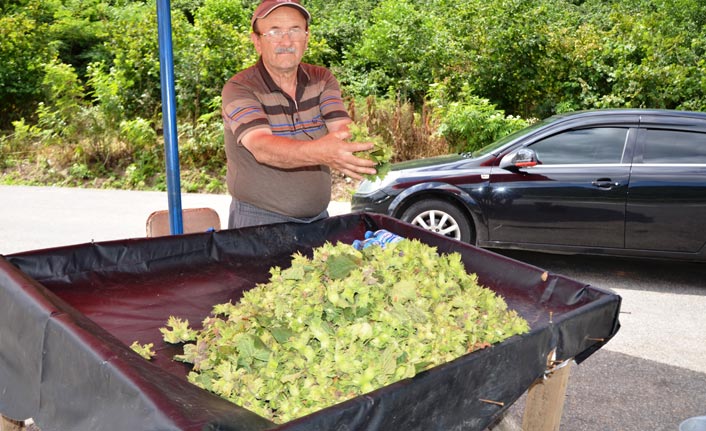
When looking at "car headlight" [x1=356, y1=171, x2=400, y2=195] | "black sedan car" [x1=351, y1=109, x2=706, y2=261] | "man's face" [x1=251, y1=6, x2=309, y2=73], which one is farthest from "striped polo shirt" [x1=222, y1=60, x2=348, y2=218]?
"car headlight" [x1=356, y1=171, x2=400, y2=195]

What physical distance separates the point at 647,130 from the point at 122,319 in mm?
5543

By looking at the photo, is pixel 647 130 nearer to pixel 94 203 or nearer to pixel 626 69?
pixel 626 69

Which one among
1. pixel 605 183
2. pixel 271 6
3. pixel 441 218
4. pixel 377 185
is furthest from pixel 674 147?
pixel 271 6

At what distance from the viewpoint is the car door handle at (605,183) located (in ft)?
20.3

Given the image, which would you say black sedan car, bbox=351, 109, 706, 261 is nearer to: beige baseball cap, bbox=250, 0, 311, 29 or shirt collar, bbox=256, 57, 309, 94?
shirt collar, bbox=256, 57, 309, 94

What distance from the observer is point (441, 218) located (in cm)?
682

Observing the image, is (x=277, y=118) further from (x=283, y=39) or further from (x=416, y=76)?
(x=416, y=76)

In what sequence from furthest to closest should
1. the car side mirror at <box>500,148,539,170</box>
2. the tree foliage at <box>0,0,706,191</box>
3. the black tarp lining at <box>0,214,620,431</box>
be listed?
the tree foliage at <box>0,0,706,191</box>, the car side mirror at <box>500,148,539,170</box>, the black tarp lining at <box>0,214,620,431</box>

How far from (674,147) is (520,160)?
4.79 ft

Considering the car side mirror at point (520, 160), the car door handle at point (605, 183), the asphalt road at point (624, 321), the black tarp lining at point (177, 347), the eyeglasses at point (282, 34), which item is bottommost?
the asphalt road at point (624, 321)

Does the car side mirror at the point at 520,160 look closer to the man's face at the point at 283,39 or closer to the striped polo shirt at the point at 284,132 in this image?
the striped polo shirt at the point at 284,132

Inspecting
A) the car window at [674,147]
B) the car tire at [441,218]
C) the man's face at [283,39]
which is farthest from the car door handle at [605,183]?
the man's face at [283,39]

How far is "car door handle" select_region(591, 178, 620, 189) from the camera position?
20.3 feet

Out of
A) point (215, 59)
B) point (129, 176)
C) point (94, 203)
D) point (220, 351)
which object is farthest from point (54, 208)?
point (220, 351)
